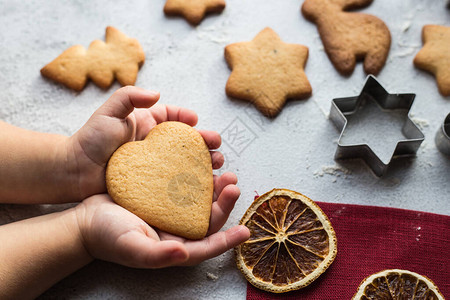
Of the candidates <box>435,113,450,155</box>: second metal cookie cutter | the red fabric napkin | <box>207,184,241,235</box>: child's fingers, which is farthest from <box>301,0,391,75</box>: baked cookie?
<box>207,184,241,235</box>: child's fingers

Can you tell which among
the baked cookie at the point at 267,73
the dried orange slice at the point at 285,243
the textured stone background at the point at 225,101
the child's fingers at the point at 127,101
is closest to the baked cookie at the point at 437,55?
the textured stone background at the point at 225,101

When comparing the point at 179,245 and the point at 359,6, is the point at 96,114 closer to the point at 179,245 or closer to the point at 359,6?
the point at 179,245

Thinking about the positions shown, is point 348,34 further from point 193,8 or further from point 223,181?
point 223,181

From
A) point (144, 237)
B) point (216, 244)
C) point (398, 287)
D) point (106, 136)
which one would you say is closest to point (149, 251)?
point (144, 237)

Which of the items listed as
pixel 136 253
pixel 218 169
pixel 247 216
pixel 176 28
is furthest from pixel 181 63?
pixel 136 253

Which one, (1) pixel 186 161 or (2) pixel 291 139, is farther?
(2) pixel 291 139

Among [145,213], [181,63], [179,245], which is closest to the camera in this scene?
[179,245]
